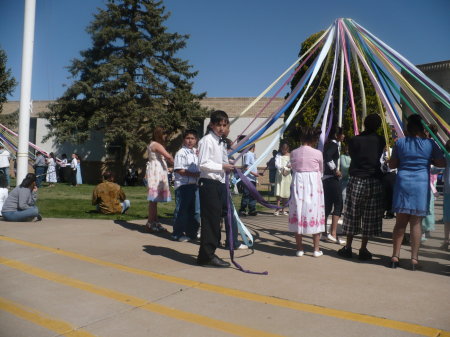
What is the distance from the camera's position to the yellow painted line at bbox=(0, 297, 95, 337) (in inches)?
111

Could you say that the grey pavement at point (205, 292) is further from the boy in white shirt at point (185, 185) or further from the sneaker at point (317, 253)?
the boy in white shirt at point (185, 185)

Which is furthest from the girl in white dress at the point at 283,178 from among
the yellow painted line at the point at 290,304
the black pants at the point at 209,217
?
→ the yellow painted line at the point at 290,304

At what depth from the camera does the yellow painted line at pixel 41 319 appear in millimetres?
2816

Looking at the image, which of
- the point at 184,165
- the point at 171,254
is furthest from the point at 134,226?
the point at 171,254

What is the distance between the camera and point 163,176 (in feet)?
22.1

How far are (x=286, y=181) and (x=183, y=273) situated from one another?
5.84 meters

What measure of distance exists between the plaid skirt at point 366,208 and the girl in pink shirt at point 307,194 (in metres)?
0.39

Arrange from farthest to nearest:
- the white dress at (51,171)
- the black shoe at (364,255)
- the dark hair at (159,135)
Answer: the white dress at (51,171)
the dark hair at (159,135)
the black shoe at (364,255)

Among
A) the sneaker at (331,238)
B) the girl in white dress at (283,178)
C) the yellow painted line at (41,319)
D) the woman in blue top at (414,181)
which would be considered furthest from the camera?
the girl in white dress at (283,178)

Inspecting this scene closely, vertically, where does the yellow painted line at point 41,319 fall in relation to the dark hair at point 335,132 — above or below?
below

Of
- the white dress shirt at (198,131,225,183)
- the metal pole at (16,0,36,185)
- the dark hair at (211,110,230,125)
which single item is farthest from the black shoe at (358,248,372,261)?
the metal pole at (16,0,36,185)

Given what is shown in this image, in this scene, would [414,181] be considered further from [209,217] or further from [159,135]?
[159,135]

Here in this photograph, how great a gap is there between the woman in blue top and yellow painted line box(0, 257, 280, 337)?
2531 millimetres

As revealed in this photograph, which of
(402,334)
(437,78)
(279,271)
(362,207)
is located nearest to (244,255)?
(279,271)
